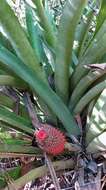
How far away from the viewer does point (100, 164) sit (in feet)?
3.46

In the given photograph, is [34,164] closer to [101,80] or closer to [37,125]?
[37,125]

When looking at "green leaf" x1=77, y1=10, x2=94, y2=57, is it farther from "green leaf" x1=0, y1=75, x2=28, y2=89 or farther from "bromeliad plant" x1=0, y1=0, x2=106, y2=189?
"green leaf" x1=0, y1=75, x2=28, y2=89

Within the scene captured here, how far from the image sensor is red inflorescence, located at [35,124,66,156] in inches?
38.2

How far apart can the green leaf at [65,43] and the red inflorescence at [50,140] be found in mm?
178

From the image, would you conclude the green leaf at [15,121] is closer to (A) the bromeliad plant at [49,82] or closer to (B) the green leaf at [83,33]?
(A) the bromeliad plant at [49,82]

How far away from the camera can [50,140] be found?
993 mm

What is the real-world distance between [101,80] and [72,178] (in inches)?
10.9

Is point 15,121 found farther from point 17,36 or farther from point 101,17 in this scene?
point 101,17

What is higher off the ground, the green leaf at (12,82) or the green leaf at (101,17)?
the green leaf at (101,17)

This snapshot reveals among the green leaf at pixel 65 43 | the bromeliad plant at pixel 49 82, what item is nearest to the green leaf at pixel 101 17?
the bromeliad plant at pixel 49 82

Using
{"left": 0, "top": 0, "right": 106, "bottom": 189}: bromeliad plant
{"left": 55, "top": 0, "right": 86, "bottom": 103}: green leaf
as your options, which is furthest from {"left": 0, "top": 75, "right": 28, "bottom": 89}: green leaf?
{"left": 55, "top": 0, "right": 86, "bottom": 103}: green leaf

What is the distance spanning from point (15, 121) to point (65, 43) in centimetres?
25

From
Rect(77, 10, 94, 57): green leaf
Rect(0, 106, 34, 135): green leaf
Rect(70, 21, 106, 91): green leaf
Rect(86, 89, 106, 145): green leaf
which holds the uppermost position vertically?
Rect(77, 10, 94, 57): green leaf

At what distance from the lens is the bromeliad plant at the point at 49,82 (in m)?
0.99
